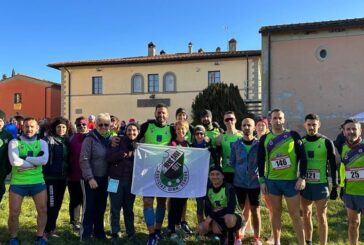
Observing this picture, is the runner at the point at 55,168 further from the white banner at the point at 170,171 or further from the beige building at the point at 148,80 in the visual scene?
the beige building at the point at 148,80

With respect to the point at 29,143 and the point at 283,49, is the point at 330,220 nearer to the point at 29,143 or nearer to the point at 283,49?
the point at 29,143

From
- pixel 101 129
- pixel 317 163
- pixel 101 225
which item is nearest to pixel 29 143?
pixel 101 129

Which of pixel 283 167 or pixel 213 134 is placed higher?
pixel 213 134

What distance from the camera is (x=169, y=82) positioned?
109 feet

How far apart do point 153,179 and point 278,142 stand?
2.02m

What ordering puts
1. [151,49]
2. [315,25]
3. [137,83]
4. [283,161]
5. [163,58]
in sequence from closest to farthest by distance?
[283,161] < [315,25] < [163,58] < [137,83] < [151,49]

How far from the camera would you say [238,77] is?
31.8 meters

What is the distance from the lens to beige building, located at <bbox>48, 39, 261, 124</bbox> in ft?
104

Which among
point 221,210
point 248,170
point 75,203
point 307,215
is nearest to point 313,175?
point 307,215

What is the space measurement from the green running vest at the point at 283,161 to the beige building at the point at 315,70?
13794 mm

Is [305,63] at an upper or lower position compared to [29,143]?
upper

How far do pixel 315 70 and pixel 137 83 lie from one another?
60.8ft

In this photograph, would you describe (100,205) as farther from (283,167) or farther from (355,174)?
(355,174)

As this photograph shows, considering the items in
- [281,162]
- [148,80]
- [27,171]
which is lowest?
[27,171]
